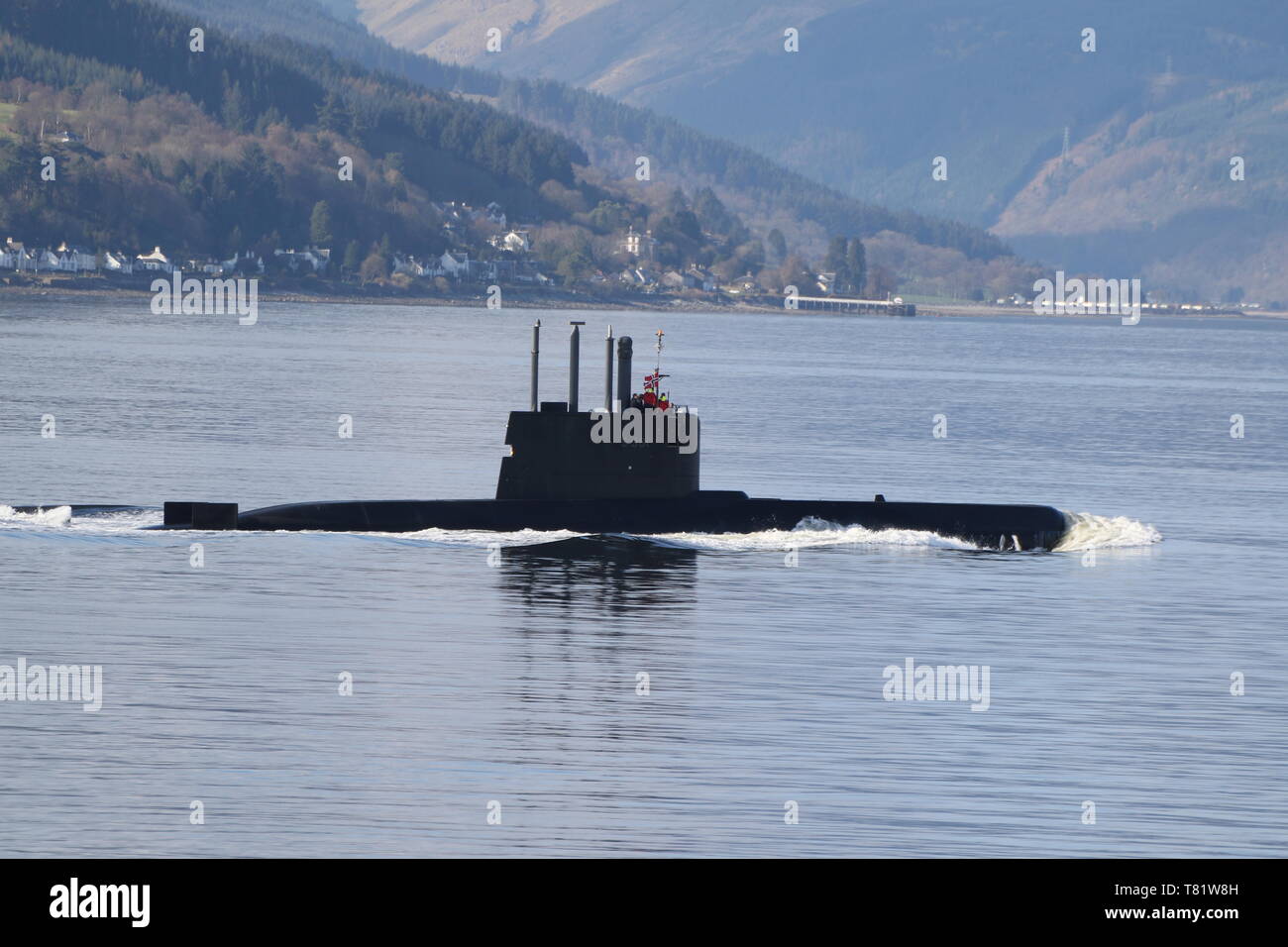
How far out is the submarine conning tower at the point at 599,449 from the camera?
30.4m

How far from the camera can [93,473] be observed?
4300 centimetres

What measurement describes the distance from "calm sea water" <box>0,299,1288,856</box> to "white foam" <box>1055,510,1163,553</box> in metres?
0.11

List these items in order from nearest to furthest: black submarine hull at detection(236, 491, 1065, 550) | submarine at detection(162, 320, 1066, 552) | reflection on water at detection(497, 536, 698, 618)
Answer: reflection on water at detection(497, 536, 698, 618), submarine at detection(162, 320, 1066, 552), black submarine hull at detection(236, 491, 1065, 550)

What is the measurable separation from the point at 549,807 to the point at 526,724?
3129 millimetres

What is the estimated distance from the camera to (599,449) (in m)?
30.6

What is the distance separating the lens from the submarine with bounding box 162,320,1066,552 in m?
30.5
